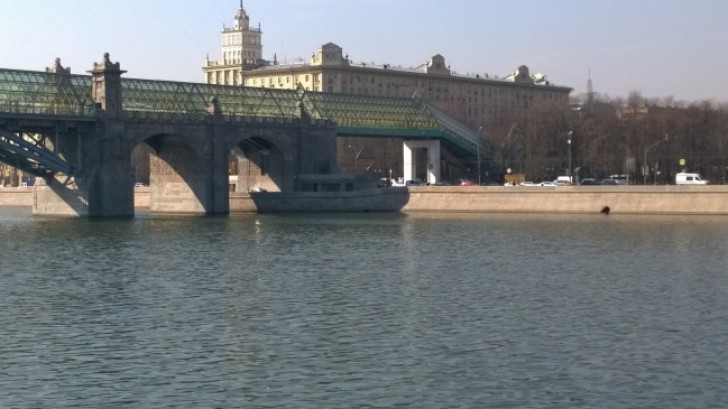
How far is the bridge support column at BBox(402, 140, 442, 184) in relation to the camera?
134750mm

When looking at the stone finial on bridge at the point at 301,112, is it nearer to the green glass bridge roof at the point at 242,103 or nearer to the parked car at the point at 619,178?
the green glass bridge roof at the point at 242,103

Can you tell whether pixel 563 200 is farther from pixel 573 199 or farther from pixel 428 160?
pixel 428 160

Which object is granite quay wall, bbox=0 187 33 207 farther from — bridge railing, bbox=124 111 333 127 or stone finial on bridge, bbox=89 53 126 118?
stone finial on bridge, bbox=89 53 126 118

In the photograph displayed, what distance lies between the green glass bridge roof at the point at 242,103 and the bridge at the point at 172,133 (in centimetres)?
10

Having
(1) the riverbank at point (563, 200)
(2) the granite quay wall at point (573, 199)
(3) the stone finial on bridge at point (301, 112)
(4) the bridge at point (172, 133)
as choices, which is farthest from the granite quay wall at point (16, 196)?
(2) the granite quay wall at point (573, 199)

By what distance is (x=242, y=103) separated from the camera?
120 meters

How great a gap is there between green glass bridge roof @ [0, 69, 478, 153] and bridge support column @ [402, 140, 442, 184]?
5.98ft

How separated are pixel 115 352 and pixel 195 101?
8412cm

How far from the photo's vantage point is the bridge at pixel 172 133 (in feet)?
325

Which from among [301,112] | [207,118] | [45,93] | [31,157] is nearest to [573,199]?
Answer: [301,112]

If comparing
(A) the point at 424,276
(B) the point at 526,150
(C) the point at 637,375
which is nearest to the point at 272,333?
(C) the point at 637,375

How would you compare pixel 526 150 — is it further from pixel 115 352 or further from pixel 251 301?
pixel 115 352

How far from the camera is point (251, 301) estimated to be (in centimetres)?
Answer: 4188

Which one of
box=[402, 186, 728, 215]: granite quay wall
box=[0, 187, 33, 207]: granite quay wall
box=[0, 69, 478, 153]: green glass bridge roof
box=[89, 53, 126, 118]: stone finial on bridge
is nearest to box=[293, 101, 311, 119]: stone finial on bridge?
box=[0, 69, 478, 153]: green glass bridge roof
